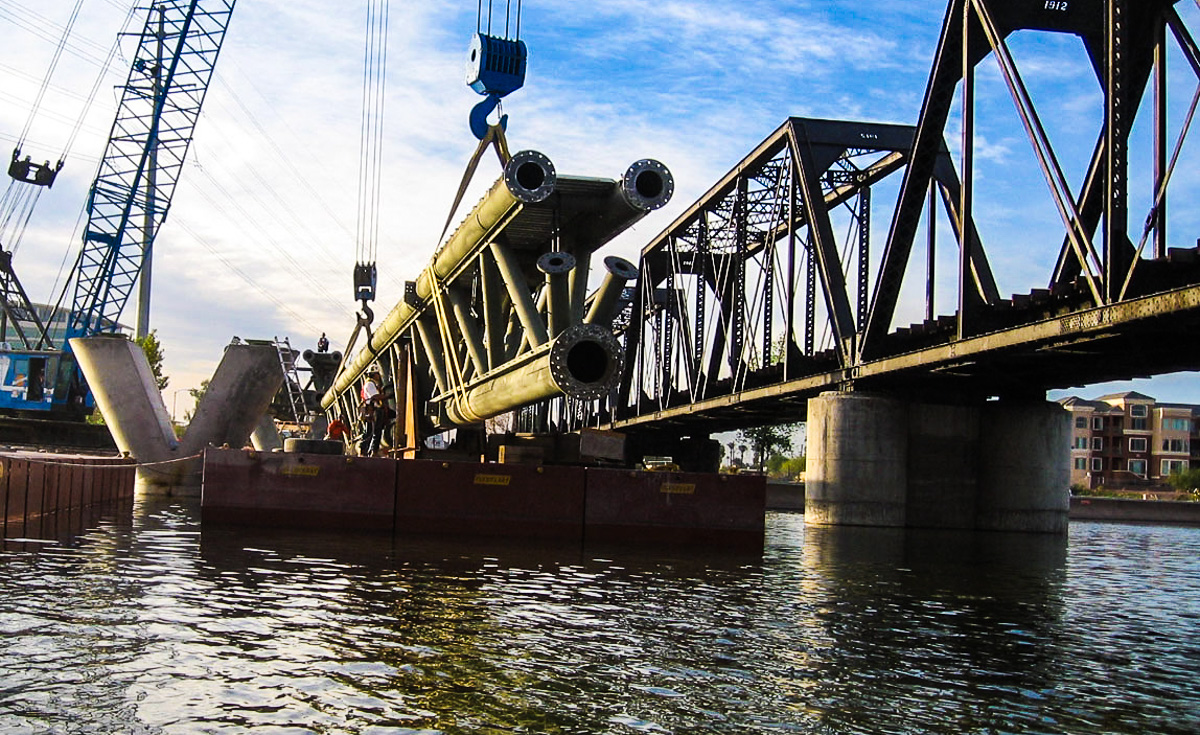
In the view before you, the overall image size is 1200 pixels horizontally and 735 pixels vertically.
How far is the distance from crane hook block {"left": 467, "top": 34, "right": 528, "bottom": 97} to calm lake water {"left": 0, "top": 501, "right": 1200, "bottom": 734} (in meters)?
17.5

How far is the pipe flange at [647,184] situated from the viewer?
971 inches

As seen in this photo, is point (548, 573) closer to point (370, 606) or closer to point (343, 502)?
point (370, 606)

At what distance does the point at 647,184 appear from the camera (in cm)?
2481

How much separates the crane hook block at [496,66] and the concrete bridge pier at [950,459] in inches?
639

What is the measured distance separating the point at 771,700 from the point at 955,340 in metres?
26.5

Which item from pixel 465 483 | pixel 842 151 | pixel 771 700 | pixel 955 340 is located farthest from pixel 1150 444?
pixel 771 700

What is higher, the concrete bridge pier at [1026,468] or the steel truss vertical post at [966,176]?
the steel truss vertical post at [966,176]

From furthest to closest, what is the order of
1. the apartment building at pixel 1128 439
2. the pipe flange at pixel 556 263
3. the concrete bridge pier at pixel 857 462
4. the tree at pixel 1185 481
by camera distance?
the apartment building at pixel 1128 439 → the tree at pixel 1185 481 → the concrete bridge pier at pixel 857 462 → the pipe flange at pixel 556 263

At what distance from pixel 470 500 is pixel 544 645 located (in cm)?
1305


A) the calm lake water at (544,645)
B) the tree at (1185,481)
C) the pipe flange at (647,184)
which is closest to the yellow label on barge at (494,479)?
the calm lake water at (544,645)

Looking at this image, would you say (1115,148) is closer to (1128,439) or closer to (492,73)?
(492,73)

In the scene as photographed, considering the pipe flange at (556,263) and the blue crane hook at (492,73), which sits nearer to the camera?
the pipe flange at (556,263)

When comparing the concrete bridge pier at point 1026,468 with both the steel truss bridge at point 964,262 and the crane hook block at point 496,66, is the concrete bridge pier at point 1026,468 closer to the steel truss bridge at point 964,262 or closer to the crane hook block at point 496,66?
the steel truss bridge at point 964,262

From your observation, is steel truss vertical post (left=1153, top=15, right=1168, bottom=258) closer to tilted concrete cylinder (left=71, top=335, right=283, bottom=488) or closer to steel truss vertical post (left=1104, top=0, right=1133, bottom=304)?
steel truss vertical post (left=1104, top=0, right=1133, bottom=304)
